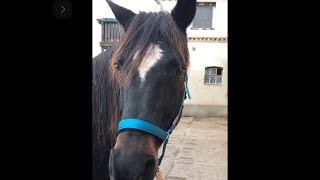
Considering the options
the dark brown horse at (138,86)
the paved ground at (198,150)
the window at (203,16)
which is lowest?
the paved ground at (198,150)

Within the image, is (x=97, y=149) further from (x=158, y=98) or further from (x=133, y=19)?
(x=133, y=19)

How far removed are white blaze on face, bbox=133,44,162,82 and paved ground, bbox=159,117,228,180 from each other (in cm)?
27

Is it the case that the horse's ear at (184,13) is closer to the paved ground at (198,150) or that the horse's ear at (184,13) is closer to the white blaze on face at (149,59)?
the white blaze on face at (149,59)

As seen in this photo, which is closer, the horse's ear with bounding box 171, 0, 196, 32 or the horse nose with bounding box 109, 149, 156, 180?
the horse nose with bounding box 109, 149, 156, 180

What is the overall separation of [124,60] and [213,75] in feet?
1.14

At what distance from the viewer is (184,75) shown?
0.98 metres

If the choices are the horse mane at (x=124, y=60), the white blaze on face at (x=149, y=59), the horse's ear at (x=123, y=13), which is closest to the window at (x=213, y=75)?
the horse mane at (x=124, y=60)

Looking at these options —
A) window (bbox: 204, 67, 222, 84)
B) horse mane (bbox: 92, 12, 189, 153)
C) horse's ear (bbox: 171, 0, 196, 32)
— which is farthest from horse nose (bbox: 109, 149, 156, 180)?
horse's ear (bbox: 171, 0, 196, 32)

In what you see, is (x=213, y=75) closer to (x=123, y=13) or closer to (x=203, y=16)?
(x=203, y=16)

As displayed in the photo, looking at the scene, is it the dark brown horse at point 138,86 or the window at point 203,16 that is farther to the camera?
the window at point 203,16

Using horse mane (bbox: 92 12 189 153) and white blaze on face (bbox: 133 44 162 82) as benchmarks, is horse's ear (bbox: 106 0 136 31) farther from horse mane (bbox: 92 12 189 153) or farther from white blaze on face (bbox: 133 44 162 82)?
white blaze on face (bbox: 133 44 162 82)

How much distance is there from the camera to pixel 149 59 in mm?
886

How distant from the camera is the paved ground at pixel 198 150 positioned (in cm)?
101

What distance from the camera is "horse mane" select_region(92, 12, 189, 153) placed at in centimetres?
92
